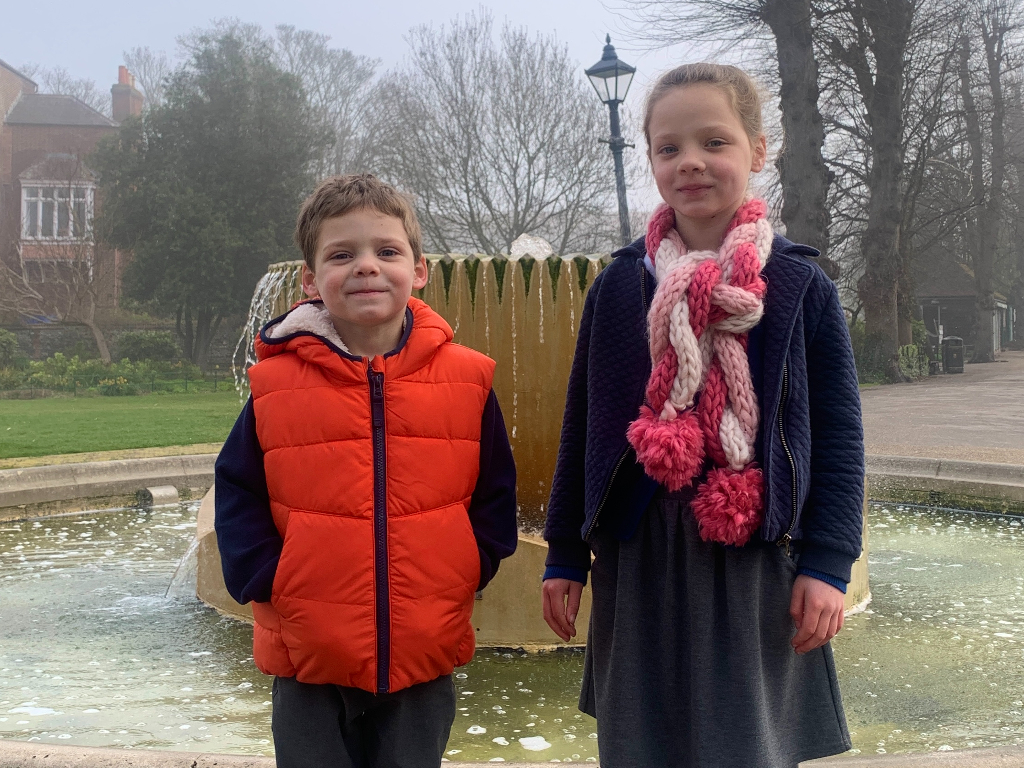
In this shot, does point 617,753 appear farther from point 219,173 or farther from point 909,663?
point 219,173

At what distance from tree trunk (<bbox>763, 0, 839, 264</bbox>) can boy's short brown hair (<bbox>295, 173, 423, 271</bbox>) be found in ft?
50.9

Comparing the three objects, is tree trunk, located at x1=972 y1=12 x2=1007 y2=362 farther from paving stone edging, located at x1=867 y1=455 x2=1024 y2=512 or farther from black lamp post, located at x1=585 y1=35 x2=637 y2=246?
paving stone edging, located at x1=867 y1=455 x2=1024 y2=512

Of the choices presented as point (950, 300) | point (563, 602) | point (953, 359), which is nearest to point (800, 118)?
point (953, 359)

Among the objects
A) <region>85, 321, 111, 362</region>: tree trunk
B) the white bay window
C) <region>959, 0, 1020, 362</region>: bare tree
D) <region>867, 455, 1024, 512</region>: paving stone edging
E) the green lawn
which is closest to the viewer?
<region>867, 455, 1024, 512</region>: paving stone edging

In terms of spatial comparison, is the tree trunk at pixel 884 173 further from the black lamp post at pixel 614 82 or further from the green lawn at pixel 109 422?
the green lawn at pixel 109 422

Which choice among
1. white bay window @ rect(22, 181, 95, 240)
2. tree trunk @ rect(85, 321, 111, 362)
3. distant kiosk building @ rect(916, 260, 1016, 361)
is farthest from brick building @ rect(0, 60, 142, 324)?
distant kiosk building @ rect(916, 260, 1016, 361)

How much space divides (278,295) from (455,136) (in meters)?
20.3

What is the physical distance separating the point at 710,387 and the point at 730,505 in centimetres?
19

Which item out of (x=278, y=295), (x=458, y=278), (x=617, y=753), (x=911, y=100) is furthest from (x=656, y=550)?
(x=911, y=100)

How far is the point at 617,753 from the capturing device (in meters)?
1.56

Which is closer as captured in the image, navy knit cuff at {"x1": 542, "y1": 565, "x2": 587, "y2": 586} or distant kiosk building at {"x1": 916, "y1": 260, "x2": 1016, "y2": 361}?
navy knit cuff at {"x1": 542, "y1": 565, "x2": 587, "y2": 586}

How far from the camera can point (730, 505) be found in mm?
1470

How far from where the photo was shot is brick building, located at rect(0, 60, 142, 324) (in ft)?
84.5

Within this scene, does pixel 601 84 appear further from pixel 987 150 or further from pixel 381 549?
pixel 987 150
